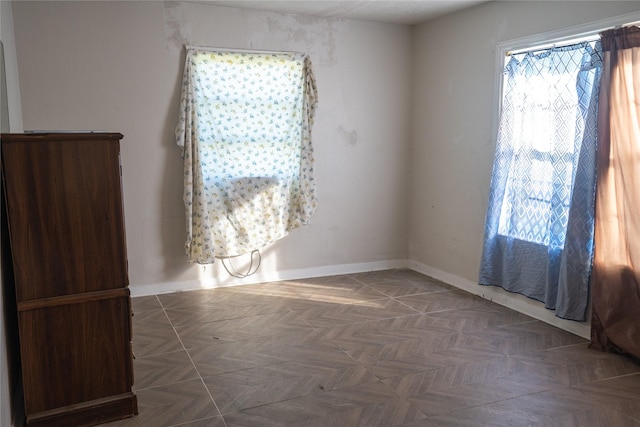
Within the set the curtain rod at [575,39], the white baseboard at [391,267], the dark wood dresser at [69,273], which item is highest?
the curtain rod at [575,39]

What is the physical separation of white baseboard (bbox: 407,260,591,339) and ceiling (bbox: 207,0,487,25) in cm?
253

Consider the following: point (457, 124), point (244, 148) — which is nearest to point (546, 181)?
point (457, 124)

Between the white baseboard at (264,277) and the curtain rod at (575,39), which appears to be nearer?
the curtain rod at (575,39)

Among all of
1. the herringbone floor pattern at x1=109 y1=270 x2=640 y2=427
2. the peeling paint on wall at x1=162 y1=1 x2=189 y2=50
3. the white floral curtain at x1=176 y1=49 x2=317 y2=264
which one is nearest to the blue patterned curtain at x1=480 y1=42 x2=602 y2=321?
the herringbone floor pattern at x1=109 y1=270 x2=640 y2=427

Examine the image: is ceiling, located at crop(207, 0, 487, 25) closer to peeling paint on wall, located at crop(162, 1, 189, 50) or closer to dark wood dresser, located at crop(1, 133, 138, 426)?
peeling paint on wall, located at crop(162, 1, 189, 50)

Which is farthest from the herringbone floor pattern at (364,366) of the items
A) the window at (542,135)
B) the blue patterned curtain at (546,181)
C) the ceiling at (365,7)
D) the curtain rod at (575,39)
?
the ceiling at (365,7)

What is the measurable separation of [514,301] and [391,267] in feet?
5.31

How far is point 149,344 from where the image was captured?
12.3ft

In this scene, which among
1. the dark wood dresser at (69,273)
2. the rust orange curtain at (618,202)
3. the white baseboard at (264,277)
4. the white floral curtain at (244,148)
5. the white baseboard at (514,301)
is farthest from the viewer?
the white baseboard at (264,277)

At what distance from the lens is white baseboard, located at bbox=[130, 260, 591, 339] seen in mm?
4176

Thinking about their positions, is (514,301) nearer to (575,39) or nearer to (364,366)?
(364,366)

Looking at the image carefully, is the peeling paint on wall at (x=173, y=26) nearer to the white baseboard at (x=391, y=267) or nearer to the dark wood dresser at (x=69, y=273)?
the white baseboard at (x=391, y=267)

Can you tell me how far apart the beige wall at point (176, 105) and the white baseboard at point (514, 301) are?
2.41 ft

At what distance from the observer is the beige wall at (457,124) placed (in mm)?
4523
